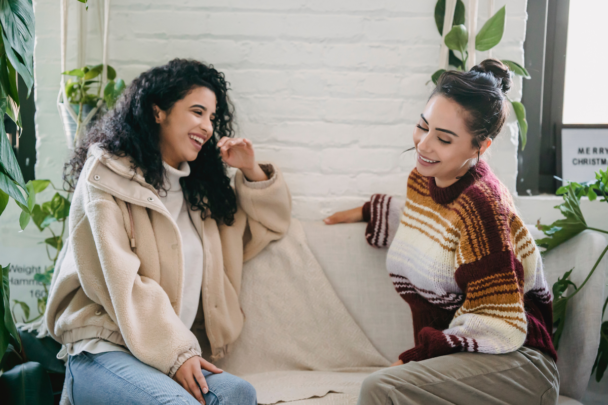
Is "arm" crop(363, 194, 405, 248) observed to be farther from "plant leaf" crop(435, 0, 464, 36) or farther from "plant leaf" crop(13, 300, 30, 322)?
"plant leaf" crop(13, 300, 30, 322)

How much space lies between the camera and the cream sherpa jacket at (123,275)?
1.14 metres

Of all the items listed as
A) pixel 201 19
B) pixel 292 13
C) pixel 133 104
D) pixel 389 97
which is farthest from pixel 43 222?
pixel 389 97

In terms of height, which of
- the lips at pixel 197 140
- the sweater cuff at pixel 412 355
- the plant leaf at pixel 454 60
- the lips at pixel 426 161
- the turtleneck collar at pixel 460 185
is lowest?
the sweater cuff at pixel 412 355

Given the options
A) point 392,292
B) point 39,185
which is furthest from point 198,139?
point 392,292

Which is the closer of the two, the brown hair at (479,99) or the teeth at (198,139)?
the brown hair at (479,99)

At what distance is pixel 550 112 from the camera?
180 centimetres

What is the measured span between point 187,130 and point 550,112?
4.51 feet

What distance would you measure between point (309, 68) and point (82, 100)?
0.77m

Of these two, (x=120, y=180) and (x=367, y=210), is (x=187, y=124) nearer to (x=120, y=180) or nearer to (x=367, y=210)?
(x=120, y=180)

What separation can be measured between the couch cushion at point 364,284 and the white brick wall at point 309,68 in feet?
0.66

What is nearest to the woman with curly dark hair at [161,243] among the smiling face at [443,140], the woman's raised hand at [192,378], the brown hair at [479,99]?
the woman's raised hand at [192,378]

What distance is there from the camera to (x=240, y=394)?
111cm

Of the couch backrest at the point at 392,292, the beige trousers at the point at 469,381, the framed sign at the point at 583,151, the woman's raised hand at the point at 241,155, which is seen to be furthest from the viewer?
the framed sign at the point at 583,151

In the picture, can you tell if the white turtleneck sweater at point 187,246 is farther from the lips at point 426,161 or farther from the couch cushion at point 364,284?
the lips at point 426,161
